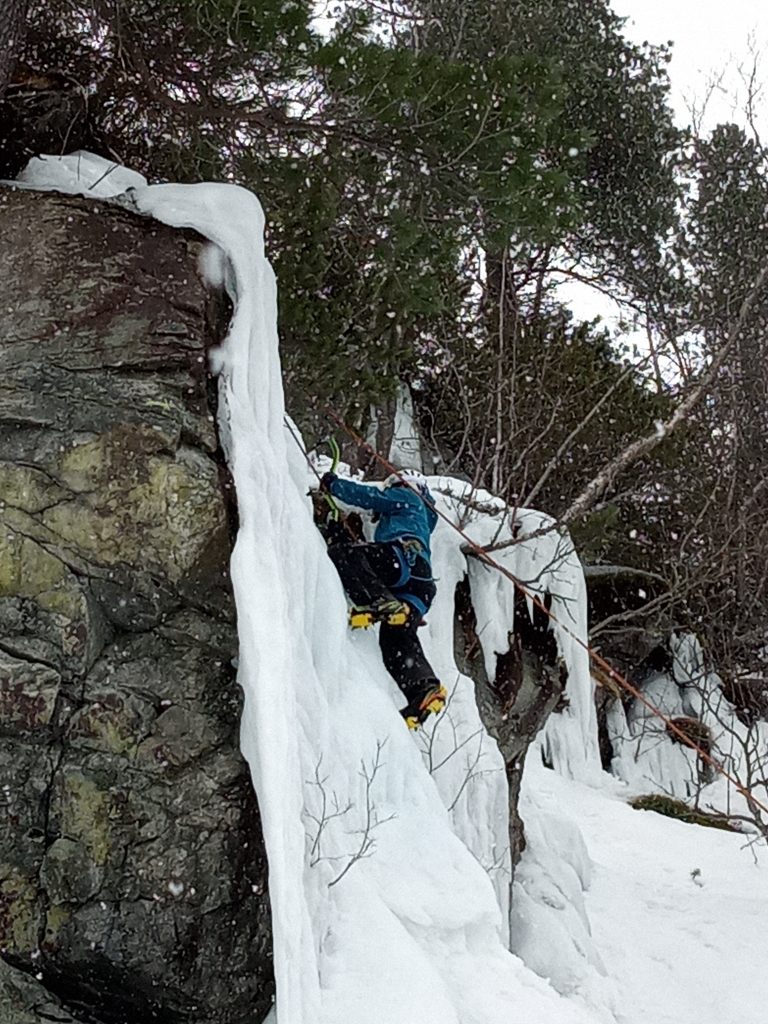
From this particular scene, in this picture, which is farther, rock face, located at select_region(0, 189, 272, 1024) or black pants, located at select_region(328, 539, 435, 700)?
black pants, located at select_region(328, 539, 435, 700)

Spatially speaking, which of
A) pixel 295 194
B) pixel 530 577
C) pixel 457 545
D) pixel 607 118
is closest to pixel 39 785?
pixel 295 194

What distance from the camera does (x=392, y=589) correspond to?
14.6 ft

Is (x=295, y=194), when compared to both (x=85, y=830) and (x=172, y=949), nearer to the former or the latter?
(x=85, y=830)

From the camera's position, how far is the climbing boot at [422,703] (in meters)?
4.25

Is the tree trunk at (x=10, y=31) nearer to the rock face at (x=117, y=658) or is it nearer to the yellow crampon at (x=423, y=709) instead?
the rock face at (x=117, y=658)

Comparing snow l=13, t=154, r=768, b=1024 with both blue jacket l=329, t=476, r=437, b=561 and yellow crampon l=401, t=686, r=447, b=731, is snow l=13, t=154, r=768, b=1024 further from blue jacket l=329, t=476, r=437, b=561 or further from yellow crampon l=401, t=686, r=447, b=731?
blue jacket l=329, t=476, r=437, b=561

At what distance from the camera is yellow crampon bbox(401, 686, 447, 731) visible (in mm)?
4246

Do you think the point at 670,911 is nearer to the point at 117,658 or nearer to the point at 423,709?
the point at 423,709

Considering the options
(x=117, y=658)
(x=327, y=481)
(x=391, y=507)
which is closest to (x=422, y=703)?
(x=391, y=507)

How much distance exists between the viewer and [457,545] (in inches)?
234

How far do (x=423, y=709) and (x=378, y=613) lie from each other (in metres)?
0.49

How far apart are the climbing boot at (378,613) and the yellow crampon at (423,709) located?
367 mm

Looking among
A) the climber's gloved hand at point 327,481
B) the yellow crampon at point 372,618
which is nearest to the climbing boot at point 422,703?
the yellow crampon at point 372,618

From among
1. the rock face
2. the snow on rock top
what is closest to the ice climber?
the snow on rock top
